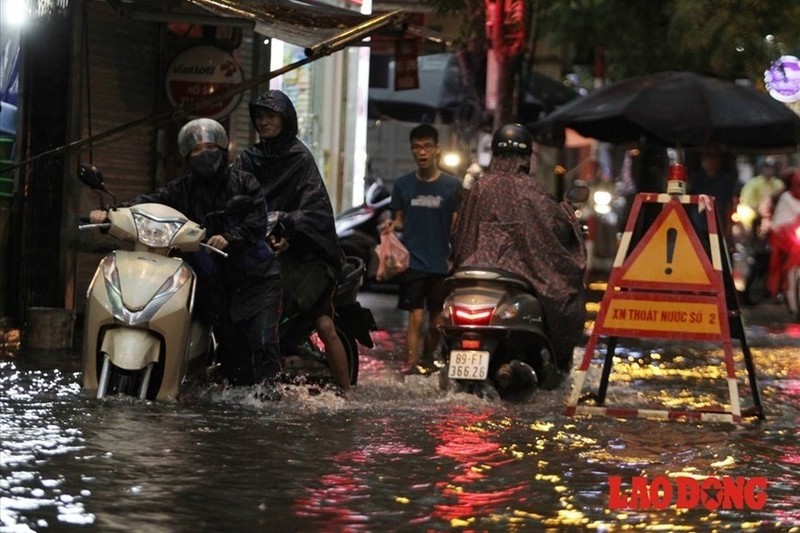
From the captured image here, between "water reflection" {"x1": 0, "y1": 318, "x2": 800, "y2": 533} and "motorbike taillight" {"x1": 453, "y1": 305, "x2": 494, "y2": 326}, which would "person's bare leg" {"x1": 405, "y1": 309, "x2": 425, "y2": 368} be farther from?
"motorbike taillight" {"x1": 453, "y1": 305, "x2": 494, "y2": 326}

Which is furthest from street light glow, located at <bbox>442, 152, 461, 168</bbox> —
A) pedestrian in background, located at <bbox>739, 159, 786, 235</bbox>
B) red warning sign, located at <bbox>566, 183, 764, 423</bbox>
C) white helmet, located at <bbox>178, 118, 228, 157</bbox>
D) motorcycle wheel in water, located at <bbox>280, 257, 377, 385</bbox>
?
white helmet, located at <bbox>178, 118, 228, 157</bbox>

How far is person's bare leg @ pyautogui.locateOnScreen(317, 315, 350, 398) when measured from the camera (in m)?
9.78

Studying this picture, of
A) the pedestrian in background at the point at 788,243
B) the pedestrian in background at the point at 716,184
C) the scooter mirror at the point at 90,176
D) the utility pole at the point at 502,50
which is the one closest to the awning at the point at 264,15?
the scooter mirror at the point at 90,176

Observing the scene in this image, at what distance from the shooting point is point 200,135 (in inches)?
352

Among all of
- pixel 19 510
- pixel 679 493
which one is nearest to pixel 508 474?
pixel 679 493

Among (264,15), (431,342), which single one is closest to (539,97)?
(431,342)

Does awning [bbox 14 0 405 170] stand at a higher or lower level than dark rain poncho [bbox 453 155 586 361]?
higher

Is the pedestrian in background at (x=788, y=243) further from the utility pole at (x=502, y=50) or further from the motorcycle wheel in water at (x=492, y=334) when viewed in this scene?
the motorcycle wheel in water at (x=492, y=334)

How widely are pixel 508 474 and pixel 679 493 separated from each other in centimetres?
78

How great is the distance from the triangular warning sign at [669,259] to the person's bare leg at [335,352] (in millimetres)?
1708

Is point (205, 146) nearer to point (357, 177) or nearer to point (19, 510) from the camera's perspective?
point (19, 510)

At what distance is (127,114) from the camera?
1455 cm

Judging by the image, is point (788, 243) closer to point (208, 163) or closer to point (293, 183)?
point (293, 183)

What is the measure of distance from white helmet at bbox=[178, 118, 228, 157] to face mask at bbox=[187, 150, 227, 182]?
0.19ft
